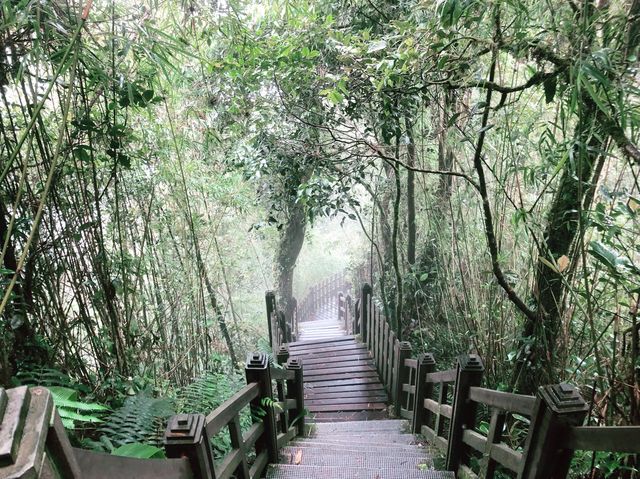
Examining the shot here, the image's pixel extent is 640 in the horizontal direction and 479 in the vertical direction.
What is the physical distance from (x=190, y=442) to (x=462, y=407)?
169 centimetres

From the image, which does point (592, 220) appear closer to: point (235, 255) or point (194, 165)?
point (194, 165)

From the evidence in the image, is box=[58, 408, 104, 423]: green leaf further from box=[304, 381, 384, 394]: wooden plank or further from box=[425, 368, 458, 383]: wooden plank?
box=[304, 381, 384, 394]: wooden plank

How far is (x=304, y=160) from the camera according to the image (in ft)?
10.8

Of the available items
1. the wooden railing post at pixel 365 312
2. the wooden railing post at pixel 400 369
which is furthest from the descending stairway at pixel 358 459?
the wooden railing post at pixel 365 312

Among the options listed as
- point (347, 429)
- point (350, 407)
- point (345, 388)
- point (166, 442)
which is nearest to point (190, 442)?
point (166, 442)

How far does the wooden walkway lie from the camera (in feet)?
16.9

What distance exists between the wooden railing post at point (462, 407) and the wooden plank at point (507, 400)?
7 cm

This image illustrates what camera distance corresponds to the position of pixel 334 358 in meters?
6.40

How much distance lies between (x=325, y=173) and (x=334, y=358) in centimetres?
391

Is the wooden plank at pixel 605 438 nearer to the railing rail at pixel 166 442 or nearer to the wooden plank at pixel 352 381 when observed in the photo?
the railing rail at pixel 166 442

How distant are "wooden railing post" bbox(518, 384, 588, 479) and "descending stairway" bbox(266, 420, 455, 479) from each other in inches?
43.1

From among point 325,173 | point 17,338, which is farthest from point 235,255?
point 17,338

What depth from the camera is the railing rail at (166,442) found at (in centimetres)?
59

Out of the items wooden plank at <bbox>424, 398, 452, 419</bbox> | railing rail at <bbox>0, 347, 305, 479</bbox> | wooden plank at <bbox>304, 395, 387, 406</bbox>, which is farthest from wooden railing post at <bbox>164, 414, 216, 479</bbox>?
wooden plank at <bbox>304, 395, 387, 406</bbox>
